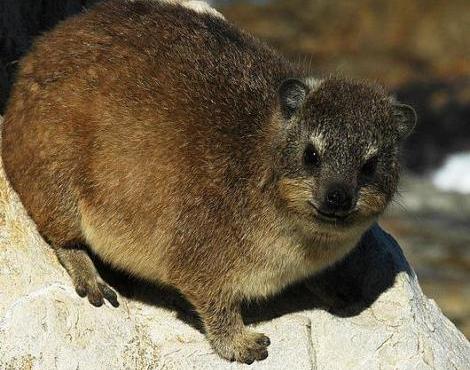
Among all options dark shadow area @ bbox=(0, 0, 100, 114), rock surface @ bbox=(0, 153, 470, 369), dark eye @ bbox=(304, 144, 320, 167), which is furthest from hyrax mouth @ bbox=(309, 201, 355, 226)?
dark shadow area @ bbox=(0, 0, 100, 114)

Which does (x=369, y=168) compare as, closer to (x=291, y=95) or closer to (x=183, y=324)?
(x=291, y=95)

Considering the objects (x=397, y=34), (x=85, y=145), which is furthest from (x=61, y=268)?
(x=397, y=34)

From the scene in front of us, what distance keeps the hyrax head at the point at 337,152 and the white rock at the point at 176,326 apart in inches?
43.4

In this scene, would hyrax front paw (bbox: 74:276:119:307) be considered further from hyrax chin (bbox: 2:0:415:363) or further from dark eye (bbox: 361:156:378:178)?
dark eye (bbox: 361:156:378:178)

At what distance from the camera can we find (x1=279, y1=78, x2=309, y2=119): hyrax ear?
8.91 m

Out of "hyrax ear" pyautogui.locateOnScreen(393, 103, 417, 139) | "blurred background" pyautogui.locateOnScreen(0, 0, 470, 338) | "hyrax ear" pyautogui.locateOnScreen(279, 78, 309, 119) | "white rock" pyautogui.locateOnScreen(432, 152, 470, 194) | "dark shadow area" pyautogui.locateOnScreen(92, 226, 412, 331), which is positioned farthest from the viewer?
"white rock" pyautogui.locateOnScreen(432, 152, 470, 194)

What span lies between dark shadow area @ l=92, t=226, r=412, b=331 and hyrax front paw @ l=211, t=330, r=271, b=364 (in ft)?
1.28

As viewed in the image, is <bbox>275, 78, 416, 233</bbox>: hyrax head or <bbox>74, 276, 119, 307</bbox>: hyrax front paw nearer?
<bbox>275, 78, 416, 233</bbox>: hyrax head

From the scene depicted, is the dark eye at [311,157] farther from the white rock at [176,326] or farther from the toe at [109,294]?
the toe at [109,294]

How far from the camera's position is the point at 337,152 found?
27.8 ft

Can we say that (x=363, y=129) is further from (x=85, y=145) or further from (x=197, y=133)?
(x=85, y=145)

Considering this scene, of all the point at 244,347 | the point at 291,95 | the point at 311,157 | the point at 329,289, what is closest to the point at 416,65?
the point at 329,289

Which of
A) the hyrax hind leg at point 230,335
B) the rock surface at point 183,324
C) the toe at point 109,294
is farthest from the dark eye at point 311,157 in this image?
the toe at point 109,294

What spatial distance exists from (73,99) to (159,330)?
89.0 inches
